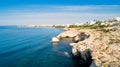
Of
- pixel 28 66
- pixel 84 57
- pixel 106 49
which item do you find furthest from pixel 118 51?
pixel 28 66

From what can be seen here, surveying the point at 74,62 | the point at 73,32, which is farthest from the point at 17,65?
the point at 73,32

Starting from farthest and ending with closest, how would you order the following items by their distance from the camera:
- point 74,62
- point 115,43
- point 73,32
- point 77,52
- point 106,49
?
point 73,32
point 77,52
point 74,62
point 115,43
point 106,49

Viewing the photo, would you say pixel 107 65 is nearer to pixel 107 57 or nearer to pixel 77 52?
pixel 107 57

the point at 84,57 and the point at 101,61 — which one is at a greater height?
the point at 101,61

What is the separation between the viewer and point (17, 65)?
4662 cm

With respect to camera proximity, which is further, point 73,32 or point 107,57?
point 73,32

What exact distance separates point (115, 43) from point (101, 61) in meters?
12.9

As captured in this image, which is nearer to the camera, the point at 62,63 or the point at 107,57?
the point at 107,57

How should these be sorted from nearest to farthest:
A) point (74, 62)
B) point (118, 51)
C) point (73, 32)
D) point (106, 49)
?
1. point (118, 51)
2. point (106, 49)
3. point (74, 62)
4. point (73, 32)

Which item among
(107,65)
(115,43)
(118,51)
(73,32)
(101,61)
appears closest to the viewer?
(107,65)

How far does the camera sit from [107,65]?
29.7m

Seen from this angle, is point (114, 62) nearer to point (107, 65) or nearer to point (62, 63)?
point (107, 65)

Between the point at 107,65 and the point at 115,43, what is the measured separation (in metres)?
15.0

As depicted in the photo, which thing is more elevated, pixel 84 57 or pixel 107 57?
pixel 107 57
